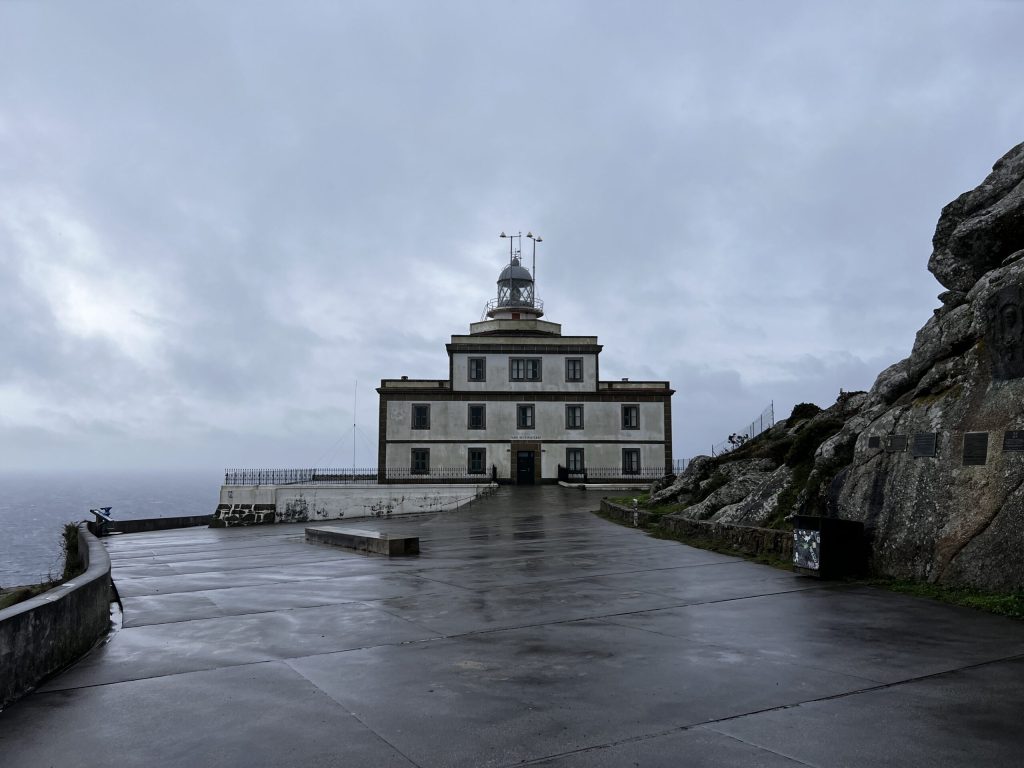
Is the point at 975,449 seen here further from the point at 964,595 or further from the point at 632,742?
the point at 632,742

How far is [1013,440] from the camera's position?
905cm

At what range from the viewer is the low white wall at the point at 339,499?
3234 centimetres

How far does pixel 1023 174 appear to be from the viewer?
12.6 m

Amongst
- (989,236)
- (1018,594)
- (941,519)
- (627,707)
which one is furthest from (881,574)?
(627,707)

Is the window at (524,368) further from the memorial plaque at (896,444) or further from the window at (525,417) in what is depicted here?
the memorial plaque at (896,444)

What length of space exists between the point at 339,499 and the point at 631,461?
62.3 ft

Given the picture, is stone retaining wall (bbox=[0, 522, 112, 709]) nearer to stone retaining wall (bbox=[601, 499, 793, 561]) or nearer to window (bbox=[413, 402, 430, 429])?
stone retaining wall (bbox=[601, 499, 793, 561])

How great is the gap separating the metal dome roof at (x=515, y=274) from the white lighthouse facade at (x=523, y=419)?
23.0 feet

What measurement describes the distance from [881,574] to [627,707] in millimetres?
6733

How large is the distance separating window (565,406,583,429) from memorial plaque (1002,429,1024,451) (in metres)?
36.3

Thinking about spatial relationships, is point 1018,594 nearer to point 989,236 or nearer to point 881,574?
point 881,574

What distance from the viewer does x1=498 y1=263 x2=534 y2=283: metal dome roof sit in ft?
170

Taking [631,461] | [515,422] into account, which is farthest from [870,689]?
[631,461]

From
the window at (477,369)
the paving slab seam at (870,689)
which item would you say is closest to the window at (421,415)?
the window at (477,369)
